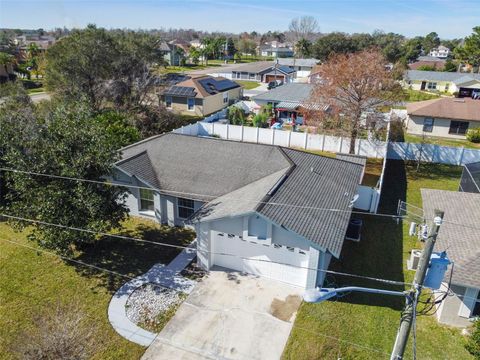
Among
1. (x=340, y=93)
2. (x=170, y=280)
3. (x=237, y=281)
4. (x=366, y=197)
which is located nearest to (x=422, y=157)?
(x=340, y=93)

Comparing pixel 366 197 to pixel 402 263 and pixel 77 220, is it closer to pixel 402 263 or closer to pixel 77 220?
pixel 402 263

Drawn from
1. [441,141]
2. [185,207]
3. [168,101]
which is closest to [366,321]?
[185,207]

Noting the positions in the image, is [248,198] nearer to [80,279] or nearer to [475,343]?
[80,279]

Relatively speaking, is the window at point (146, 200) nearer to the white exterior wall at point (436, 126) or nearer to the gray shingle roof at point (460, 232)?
the gray shingle roof at point (460, 232)

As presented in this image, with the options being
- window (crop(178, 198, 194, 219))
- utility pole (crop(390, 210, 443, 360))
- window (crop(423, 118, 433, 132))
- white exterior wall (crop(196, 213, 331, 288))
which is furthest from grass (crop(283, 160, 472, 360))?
window (crop(423, 118, 433, 132))

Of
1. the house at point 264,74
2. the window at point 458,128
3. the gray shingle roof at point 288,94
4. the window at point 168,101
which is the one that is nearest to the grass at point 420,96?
the gray shingle roof at point 288,94

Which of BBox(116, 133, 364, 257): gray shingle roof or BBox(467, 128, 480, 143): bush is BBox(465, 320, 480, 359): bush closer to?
BBox(116, 133, 364, 257): gray shingle roof
